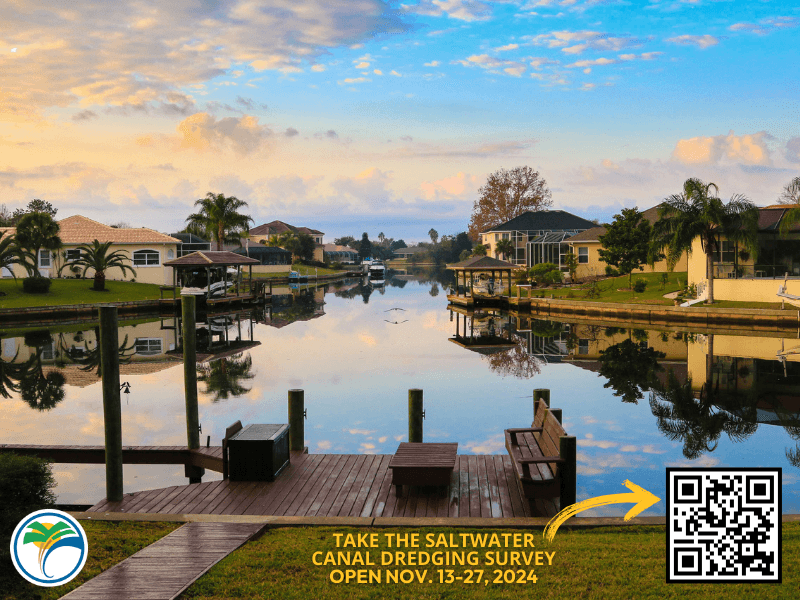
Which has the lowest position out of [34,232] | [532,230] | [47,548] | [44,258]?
[47,548]

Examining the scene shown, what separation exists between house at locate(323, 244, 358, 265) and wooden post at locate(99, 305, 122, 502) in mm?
140012

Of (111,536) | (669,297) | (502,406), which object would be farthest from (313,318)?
(111,536)

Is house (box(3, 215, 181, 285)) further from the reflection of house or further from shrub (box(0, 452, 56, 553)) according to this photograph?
shrub (box(0, 452, 56, 553))

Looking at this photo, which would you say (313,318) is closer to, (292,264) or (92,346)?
(92,346)

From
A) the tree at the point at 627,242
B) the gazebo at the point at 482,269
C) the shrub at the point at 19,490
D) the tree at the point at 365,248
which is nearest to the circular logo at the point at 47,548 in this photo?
the shrub at the point at 19,490

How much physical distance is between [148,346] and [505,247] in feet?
165

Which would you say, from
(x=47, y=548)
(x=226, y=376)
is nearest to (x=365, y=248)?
(x=226, y=376)

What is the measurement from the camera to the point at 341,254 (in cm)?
15488

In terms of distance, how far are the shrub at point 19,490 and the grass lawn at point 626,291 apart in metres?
33.8

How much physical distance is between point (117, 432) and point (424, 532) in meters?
4.33

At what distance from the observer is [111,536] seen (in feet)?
21.9

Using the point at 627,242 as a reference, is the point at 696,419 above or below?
below

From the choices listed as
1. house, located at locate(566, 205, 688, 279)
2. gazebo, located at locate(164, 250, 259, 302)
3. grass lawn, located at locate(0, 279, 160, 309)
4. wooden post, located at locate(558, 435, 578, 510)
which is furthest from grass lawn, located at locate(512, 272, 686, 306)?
wooden post, located at locate(558, 435, 578, 510)

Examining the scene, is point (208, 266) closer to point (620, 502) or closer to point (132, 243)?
point (132, 243)
